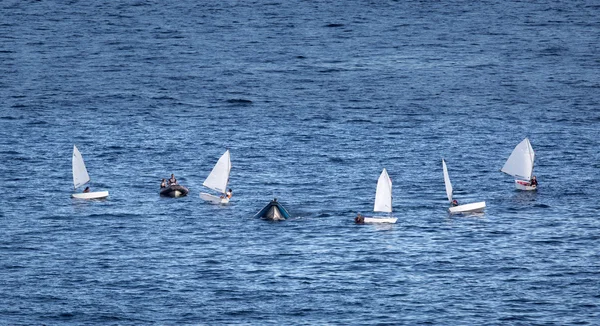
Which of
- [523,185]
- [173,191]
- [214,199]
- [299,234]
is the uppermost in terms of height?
[173,191]

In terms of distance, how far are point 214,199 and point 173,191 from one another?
5489mm

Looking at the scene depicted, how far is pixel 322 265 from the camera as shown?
5271 inches

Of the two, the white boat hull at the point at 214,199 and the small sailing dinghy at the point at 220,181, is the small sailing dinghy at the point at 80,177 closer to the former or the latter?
the white boat hull at the point at 214,199

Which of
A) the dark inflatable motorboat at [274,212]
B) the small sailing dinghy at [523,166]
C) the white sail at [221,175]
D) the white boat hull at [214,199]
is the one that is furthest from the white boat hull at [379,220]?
the small sailing dinghy at [523,166]

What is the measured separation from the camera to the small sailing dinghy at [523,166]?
525 feet

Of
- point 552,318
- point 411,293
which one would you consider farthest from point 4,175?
point 552,318

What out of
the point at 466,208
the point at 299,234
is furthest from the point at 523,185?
the point at 299,234

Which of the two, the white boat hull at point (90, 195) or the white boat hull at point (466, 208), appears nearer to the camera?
the white boat hull at point (466, 208)

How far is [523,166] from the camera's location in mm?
160750

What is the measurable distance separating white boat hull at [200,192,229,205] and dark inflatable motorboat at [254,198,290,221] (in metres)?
7.58

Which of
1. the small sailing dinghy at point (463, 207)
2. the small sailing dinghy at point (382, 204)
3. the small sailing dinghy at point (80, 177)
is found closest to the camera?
the small sailing dinghy at point (382, 204)

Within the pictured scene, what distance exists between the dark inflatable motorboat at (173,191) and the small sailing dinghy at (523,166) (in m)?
38.4

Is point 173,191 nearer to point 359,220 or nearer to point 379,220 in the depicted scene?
point 359,220

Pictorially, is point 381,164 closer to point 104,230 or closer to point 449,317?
point 104,230
